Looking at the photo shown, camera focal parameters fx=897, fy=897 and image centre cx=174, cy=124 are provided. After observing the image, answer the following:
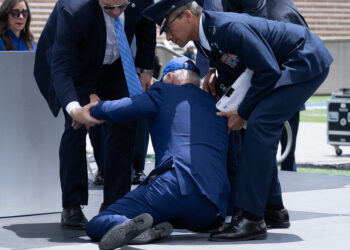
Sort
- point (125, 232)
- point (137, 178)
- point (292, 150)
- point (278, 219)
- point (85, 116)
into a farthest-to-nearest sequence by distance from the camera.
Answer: point (292, 150)
point (137, 178)
point (278, 219)
point (85, 116)
point (125, 232)

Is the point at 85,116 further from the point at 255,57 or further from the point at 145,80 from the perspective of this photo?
the point at 255,57

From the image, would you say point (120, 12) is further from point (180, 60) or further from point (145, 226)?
point (145, 226)

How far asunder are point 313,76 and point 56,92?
5.23 feet

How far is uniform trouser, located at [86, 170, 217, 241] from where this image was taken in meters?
5.04

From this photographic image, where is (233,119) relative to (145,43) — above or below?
below

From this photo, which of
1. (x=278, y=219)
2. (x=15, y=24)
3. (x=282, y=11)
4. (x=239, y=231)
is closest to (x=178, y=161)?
(x=239, y=231)

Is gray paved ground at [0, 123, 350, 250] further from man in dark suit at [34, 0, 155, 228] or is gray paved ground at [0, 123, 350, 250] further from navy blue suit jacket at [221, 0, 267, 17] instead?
navy blue suit jacket at [221, 0, 267, 17]

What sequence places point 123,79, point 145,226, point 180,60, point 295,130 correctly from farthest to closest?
point 295,130, point 123,79, point 180,60, point 145,226

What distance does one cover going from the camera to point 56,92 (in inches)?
220

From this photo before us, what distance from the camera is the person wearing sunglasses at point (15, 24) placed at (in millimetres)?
8594

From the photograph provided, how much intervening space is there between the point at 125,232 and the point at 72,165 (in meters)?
1.25

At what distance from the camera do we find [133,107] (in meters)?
5.14

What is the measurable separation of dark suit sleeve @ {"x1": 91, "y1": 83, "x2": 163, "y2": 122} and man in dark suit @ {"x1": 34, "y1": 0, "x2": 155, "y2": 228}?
0.14 metres

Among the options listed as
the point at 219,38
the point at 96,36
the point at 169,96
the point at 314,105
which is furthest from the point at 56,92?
the point at 314,105
